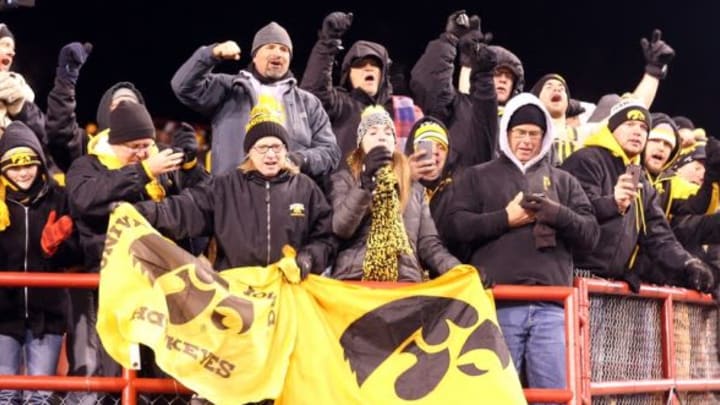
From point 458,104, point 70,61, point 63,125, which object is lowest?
point 63,125

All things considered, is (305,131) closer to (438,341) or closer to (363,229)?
(363,229)

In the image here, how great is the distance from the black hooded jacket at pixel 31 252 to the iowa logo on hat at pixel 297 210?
114 centimetres

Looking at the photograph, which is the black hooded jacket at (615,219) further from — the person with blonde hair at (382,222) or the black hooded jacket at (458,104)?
the person with blonde hair at (382,222)

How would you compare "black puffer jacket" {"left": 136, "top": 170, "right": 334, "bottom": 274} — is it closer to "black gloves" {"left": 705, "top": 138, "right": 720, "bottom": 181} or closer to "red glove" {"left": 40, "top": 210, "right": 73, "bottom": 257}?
"red glove" {"left": 40, "top": 210, "right": 73, "bottom": 257}

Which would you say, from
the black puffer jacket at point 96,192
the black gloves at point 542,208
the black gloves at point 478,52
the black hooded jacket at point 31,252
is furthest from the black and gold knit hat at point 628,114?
the black hooded jacket at point 31,252

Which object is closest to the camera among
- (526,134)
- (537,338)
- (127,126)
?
(537,338)

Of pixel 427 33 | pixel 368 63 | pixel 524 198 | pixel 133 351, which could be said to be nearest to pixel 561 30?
pixel 427 33

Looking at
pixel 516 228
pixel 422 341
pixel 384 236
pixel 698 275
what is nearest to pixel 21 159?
pixel 384 236

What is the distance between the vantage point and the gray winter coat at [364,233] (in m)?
6.48

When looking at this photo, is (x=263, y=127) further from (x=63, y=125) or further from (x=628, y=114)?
(x=628, y=114)

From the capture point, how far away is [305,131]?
757 centimetres

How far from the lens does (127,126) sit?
6.81 m

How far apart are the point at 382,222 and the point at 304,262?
0.51 metres

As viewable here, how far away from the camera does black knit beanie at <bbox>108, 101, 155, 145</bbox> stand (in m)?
6.80
